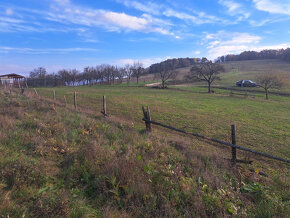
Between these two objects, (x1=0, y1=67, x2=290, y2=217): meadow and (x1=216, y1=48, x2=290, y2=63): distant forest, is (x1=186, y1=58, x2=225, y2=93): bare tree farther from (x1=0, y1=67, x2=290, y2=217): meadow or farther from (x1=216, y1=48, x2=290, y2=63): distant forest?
(x1=216, y1=48, x2=290, y2=63): distant forest

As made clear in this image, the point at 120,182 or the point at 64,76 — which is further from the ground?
the point at 64,76

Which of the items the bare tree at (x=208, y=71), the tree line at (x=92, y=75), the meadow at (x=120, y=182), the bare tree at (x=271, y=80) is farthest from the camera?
the tree line at (x=92, y=75)

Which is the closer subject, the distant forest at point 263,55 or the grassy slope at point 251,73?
the grassy slope at point 251,73

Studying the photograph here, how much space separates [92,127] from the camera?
7.20m

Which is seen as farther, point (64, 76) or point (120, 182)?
point (64, 76)

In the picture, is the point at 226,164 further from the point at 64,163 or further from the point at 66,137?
the point at 66,137

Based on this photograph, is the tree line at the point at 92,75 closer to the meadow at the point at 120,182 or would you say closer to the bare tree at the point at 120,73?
the bare tree at the point at 120,73

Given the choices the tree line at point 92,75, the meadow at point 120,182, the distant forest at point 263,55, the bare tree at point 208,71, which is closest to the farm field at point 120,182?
the meadow at point 120,182

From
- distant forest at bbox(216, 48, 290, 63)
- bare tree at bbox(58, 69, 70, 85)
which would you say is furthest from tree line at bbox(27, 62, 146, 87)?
distant forest at bbox(216, 48, 290, 63)

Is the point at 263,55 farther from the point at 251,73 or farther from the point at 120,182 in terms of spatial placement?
the point at 120,182

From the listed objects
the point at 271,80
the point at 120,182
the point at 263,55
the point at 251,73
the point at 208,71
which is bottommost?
the point at 120,182

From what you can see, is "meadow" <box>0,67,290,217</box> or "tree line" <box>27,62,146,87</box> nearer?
"meadow" <box>0,67,290,217</box>

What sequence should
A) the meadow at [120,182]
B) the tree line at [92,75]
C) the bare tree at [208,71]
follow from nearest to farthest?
the meadow at [120,182] → the bare tree at [208,71] → the tree line at [92,75]

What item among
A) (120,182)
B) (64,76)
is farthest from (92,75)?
(120,182)
